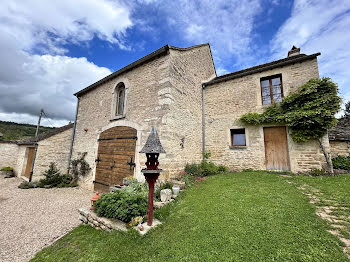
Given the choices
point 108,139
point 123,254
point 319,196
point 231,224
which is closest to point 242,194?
point 231,224

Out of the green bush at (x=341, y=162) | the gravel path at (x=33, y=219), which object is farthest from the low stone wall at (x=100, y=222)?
the green bush at (x=341, y=162)

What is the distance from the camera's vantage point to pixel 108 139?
7246 millimetres

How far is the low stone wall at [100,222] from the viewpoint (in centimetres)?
309

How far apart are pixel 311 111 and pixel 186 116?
5090mm

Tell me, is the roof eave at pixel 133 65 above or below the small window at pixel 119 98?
above

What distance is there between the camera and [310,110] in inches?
234

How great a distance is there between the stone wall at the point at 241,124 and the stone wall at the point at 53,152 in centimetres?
919

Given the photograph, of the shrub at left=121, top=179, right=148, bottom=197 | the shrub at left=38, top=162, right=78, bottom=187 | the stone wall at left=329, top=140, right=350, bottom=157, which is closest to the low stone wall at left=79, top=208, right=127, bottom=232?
the shrub at left=121, top=179, right=148, bottom=197

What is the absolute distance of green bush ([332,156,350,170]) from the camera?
21.6ft

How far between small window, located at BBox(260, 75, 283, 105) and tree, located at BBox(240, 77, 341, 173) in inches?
23.1

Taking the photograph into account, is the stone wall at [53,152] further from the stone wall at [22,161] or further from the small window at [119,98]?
the small window at [119,98]

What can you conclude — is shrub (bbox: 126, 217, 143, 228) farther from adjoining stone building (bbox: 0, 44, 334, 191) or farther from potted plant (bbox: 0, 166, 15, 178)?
potted plant (bbox: 0, 166, 15, 178)

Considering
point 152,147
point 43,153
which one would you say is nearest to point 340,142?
point 152,147

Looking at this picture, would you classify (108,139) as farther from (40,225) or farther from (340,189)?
(340,189)
